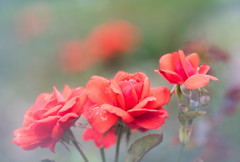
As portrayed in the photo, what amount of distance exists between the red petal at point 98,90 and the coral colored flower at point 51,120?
0.4 inches

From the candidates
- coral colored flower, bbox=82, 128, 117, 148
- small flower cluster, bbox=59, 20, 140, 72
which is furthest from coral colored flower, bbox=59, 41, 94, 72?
coral colored flower, bbox=82, 128, 117, 148

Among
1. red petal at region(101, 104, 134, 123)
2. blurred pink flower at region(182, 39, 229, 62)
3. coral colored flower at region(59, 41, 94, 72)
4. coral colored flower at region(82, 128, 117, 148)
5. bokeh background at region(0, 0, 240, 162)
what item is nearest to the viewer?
red petal at region(101, 104, 134, 123)

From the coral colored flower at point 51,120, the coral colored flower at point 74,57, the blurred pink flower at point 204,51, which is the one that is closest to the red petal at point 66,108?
the coral colored flower at point 51,120

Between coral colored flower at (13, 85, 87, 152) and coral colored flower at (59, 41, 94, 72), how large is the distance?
1.44m

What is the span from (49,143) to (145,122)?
135 mm

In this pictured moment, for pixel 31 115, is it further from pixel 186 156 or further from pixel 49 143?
pixel 186 156

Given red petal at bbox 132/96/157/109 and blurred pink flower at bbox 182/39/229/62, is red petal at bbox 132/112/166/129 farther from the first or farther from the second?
blurred pink flower at bbox 182/39/229/62

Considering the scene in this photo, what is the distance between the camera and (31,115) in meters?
0.45

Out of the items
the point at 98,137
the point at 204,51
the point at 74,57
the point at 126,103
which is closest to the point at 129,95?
the point at 126,103

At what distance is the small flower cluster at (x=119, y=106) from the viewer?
39cm

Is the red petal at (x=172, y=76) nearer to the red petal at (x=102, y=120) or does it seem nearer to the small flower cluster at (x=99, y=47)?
the red petal at (x=102, y=120)

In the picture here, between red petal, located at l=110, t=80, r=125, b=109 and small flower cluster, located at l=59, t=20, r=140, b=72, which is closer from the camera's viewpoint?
red petal, located at l=110, t=80, r=125, b=109

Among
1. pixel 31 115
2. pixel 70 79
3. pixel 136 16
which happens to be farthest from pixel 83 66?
pixel 31 115

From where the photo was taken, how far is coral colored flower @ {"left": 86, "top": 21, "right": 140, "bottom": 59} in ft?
6.40
